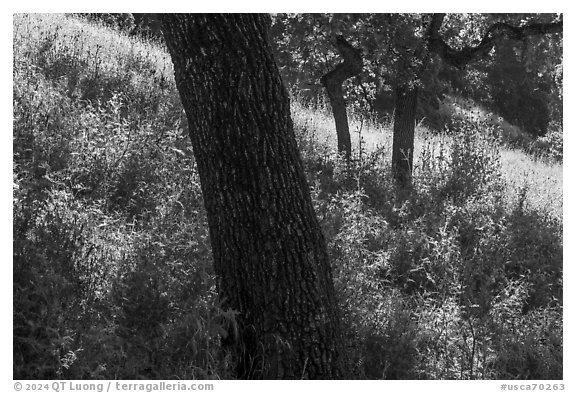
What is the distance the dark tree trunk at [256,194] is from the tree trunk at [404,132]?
17.0ft

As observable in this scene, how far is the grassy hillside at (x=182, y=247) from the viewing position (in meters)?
4.59

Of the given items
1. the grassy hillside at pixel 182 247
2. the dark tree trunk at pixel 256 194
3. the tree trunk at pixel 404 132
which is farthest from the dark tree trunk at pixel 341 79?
the dark tree trunk at pixel 256 194

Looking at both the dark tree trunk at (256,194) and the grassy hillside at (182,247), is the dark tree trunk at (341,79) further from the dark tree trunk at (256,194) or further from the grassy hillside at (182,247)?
the dark tree trunk at (256,194)

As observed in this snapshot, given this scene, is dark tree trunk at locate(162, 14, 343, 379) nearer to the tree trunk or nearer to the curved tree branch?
the tree trunk

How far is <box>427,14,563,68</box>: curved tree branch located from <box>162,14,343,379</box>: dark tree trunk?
6247mm

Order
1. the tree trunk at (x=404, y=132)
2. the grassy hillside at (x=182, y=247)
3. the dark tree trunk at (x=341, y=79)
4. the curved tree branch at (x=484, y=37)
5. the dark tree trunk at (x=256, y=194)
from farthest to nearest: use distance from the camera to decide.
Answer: the dark tree trunk at (x=341, y=79)
the tree trunk at (x=404, y=132)
the curved tree branch at (x=484, y=37)
the grassy hillside at (x=182, y=247)
the dark tree trunk at (x=256, y=194)

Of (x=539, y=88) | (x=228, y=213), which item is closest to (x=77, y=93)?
(x=228, y=213)

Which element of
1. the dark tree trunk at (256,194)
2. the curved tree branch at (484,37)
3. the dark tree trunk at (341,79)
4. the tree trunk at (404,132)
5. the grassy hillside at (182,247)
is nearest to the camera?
the dark tree trunk at (256,194)

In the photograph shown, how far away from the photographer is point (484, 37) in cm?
986

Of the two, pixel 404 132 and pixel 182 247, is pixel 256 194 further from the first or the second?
pixel 404 132

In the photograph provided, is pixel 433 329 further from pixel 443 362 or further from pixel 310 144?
pixel 310 144

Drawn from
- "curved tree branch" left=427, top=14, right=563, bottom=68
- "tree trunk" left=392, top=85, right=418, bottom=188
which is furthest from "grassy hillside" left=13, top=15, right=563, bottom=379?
"curved tree branch" left=427, top=14, right=563, bottom=68

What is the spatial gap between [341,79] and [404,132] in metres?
1.33
